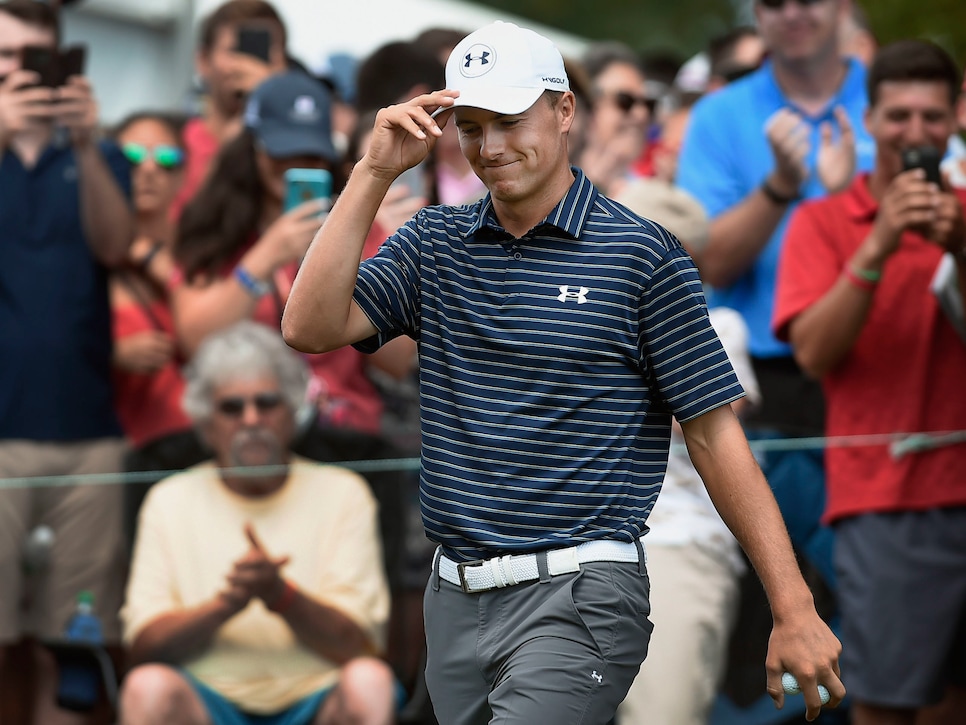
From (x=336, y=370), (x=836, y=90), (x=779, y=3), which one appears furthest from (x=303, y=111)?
(x=836, y=90)

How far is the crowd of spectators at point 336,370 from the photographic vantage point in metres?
5.29

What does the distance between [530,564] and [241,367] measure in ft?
7.64

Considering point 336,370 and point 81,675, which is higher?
point 336,370

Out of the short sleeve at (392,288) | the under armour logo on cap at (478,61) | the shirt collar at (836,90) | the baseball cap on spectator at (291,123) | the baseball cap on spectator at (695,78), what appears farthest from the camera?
the baseball cap on spectator at (695,78)

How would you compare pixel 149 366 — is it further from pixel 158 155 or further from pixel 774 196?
pixel 774 196

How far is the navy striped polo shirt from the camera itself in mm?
3426

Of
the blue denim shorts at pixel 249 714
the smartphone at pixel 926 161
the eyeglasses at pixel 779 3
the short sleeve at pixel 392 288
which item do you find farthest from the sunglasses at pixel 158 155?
the short sleeve at pixel 392 288

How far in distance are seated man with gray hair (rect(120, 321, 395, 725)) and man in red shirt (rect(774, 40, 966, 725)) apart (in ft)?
5.29

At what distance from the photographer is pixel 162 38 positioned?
10797 mm

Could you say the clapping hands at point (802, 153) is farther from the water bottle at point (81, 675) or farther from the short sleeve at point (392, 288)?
the water bottle at point (81, 675)

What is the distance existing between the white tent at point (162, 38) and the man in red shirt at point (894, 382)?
18.0 feet

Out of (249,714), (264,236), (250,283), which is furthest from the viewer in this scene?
(264,236)

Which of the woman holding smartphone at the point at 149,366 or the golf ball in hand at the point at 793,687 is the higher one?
the golf ball in hand at the point at 793,687

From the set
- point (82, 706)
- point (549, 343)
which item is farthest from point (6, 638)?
point (549, 343)
